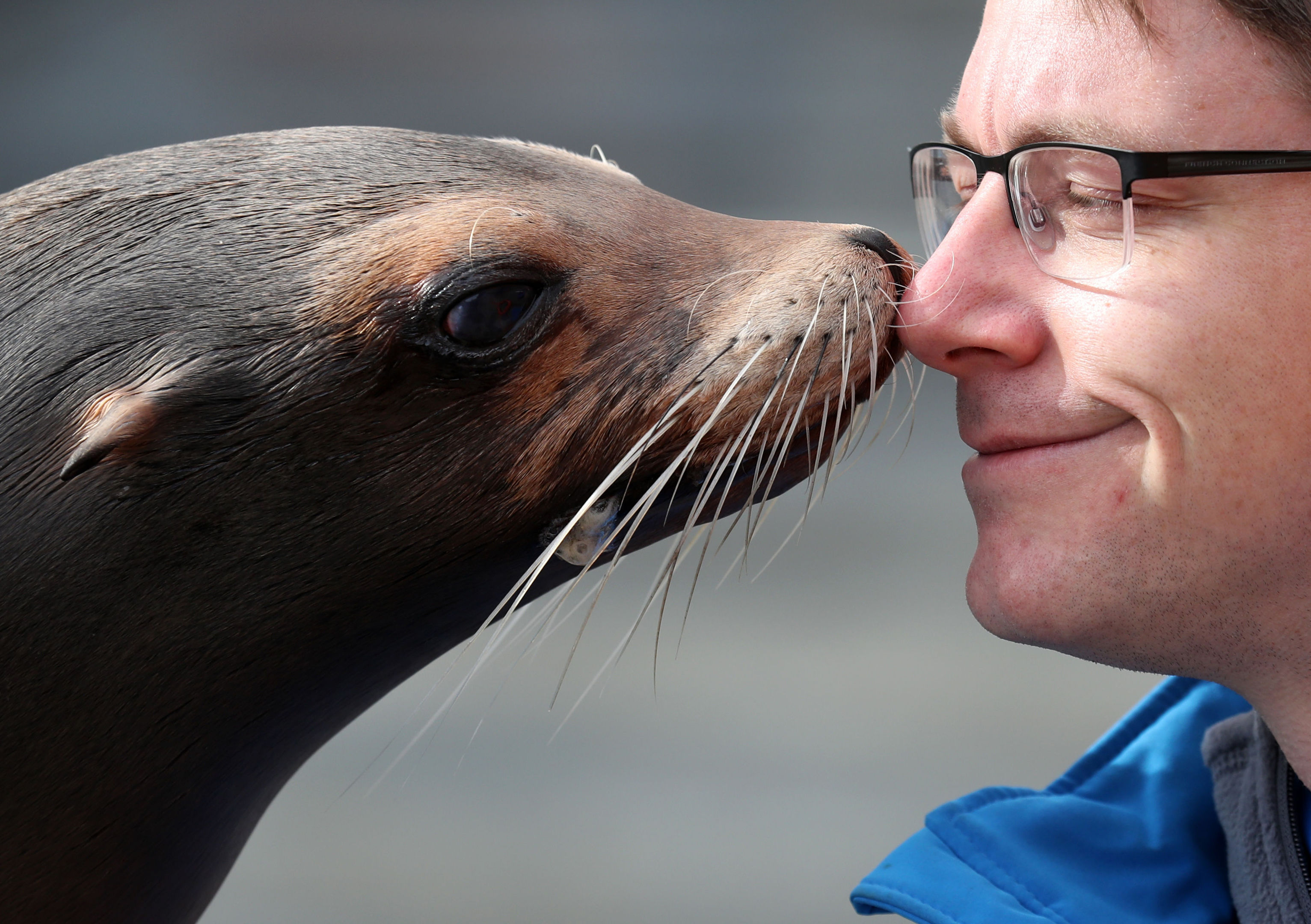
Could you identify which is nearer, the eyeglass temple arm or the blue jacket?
the eyeglass temple arm

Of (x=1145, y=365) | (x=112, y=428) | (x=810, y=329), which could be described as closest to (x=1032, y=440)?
(x=1145, y=365)

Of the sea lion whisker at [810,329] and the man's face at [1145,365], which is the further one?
the sea lion whisker at [810,329]

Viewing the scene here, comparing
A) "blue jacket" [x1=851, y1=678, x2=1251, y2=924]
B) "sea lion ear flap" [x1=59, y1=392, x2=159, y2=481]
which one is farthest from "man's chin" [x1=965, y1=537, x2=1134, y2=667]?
"sea lion ear flap" [x1=59, y1=392, x2=159, y2=481]

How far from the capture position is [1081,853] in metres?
1.48

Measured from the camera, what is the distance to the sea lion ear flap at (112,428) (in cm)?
105

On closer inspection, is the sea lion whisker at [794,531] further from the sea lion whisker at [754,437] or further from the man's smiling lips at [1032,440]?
the man's smiling lips at [1032,440]

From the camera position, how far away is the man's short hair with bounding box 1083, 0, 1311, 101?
1036mm

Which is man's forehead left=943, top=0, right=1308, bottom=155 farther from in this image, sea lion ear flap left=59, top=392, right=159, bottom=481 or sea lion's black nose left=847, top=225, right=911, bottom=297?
sea lion ear flap left=59, top=392, right=159, bottom=481

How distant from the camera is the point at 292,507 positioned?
112cm

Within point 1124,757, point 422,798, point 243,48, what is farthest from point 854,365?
point 243,48

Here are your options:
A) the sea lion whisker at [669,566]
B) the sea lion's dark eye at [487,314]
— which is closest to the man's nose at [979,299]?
the sea lion whisker at [669,566]

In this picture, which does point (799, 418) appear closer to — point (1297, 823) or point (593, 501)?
point (593, 501)

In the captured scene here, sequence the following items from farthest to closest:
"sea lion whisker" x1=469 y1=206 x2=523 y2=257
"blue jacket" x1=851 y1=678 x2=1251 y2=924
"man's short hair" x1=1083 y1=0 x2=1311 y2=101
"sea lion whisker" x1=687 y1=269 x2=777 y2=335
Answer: "blue jacket" x1=851 y1=678 x2=1251 y2=924, "sea lion whisker" x1=687 y1=269 x2=777 y2=335, "sea lion whisker" x1=469 y1=206 x2=523 y2=257, "man's short hair" x1=1083 y1=0 x2=1311 y2=101

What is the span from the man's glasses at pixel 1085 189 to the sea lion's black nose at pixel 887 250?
13cm
